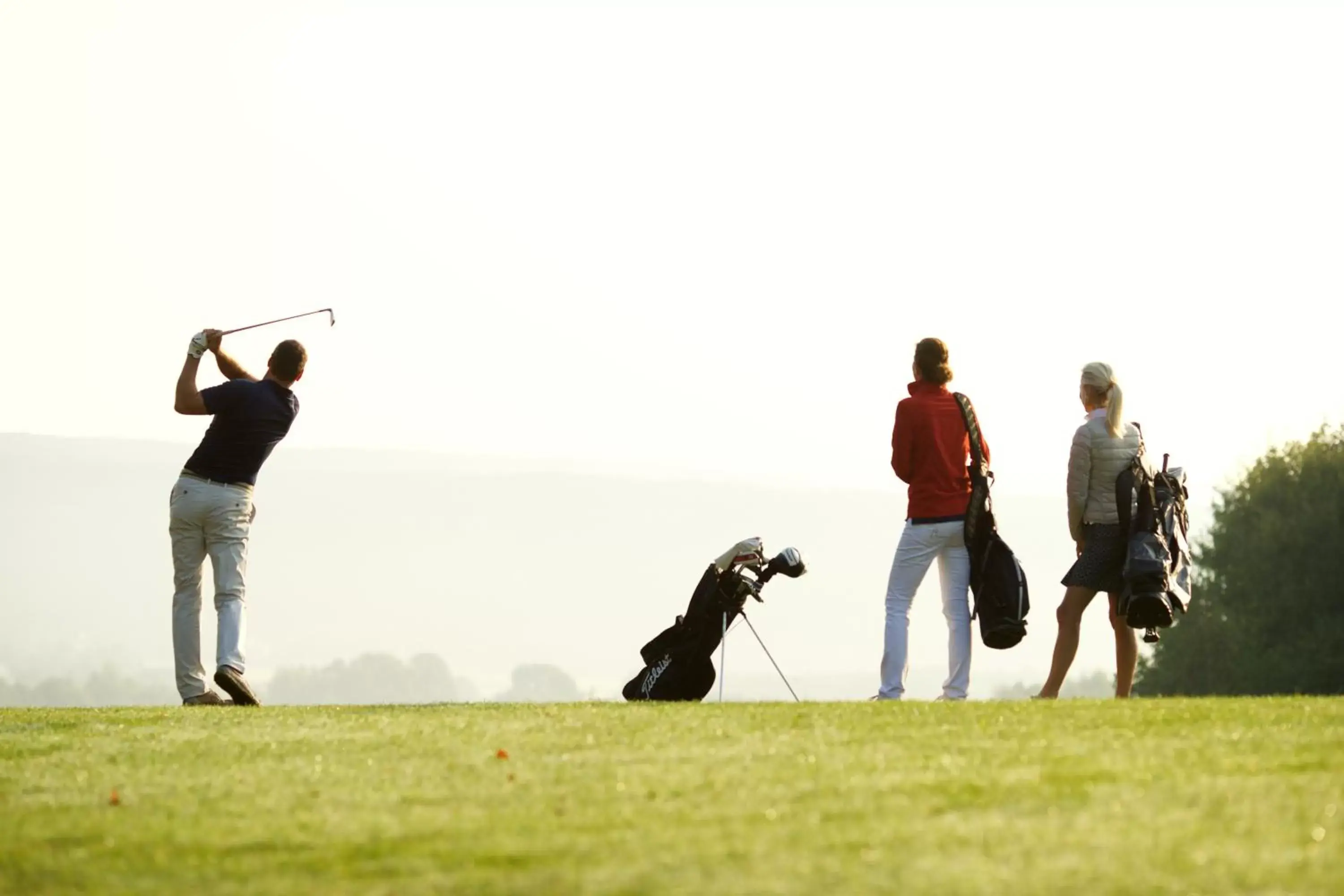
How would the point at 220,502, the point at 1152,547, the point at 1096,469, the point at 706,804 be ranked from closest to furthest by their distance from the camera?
the point at 706,804 → the point at 1152,547 → the point at 1096,469 → the point at 220,502

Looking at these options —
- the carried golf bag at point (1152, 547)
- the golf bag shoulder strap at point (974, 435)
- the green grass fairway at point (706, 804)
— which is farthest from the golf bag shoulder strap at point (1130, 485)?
the green grass fairway at point (706, 804)

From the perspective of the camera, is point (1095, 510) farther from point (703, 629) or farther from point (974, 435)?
point (703, 629)

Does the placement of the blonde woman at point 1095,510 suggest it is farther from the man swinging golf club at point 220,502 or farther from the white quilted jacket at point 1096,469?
the man swinging golf club at point 220,502

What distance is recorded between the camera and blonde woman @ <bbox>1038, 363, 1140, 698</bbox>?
13914 mm

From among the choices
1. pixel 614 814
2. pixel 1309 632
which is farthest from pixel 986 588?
Result: pixel 1309 632

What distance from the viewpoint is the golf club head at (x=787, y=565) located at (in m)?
15.6

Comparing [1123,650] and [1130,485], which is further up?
[1130,485]

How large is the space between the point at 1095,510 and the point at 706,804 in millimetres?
6677

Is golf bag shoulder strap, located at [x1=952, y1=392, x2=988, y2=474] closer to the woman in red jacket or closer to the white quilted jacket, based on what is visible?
the woman in red jacket

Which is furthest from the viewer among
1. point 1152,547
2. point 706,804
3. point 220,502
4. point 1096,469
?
point 220,502

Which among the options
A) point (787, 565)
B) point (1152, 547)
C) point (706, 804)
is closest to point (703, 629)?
point (787, 565)

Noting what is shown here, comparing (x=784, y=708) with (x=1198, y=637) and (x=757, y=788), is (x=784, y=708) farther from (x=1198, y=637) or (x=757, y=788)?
(x=1198, y=637)

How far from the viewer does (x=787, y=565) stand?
15.6 metres

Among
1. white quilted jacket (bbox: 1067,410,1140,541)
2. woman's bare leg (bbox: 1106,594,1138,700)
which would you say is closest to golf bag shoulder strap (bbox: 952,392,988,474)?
white quilted jacket (bbox: 1067,410,1140,541)
